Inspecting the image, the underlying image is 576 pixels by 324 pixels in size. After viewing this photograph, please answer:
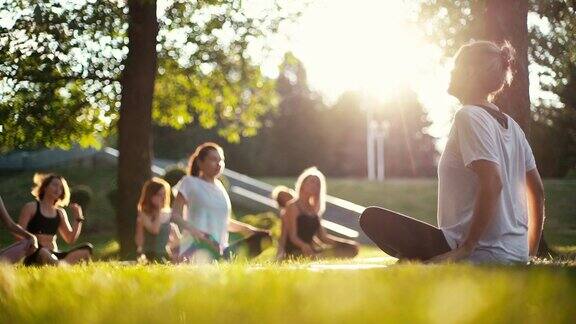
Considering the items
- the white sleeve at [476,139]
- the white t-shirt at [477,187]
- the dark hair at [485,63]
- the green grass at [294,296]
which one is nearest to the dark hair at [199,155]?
the white t-shirt at [477,187]

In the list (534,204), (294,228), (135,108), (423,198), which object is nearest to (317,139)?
(423,198)

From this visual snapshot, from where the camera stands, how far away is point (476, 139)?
515 centimetres

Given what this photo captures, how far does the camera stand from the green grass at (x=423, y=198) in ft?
84.3

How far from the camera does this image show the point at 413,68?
18.3m

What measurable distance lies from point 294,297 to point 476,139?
249cm

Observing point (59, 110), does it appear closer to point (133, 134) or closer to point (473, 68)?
point (133, 134)

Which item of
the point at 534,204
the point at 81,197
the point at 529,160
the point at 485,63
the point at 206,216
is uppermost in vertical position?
the point at 485,63

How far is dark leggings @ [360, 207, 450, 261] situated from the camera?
554 cm

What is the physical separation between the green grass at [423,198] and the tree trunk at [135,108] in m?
10.1

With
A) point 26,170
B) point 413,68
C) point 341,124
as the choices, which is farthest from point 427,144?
point 413,68

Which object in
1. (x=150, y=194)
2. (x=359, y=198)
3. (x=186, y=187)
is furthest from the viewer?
(x=359, y=198)

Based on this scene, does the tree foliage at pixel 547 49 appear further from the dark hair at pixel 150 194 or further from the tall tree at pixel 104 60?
the dark hair at pixel 150 194

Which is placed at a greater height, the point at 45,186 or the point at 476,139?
the point at 476,139

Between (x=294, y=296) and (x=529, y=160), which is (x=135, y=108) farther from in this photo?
(x=294, y=296)
